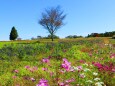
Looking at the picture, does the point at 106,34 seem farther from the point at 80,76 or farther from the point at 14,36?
the point at 80,76

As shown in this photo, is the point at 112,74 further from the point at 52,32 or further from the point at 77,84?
the point at 52,32

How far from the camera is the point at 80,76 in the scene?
833cm

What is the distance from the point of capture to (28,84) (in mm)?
7820

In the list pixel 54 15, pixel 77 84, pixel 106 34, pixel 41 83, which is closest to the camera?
pixel 41 83

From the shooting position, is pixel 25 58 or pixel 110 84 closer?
pixel 110 84

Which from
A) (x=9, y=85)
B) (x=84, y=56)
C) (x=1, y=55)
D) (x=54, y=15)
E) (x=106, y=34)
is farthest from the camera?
(x=106, y=34)

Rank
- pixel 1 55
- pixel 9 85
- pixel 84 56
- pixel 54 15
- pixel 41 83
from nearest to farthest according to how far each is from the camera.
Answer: pixel 41 83
pixel 9 85
pixel 84 56
pixel 1 55
pixel 54 15

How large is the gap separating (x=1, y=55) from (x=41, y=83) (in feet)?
46.9

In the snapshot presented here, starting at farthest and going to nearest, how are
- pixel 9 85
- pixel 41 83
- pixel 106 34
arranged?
pixel 106 34, pixel 9 85, pixel 41 83

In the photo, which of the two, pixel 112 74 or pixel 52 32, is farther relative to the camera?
pixel 52 32

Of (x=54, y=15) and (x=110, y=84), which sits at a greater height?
(x=54, y=15)

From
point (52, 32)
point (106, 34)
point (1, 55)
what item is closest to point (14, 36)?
point (52, 32)

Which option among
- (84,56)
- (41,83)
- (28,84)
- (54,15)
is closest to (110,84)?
(28,84)

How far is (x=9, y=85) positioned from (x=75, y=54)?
10.8 metres
